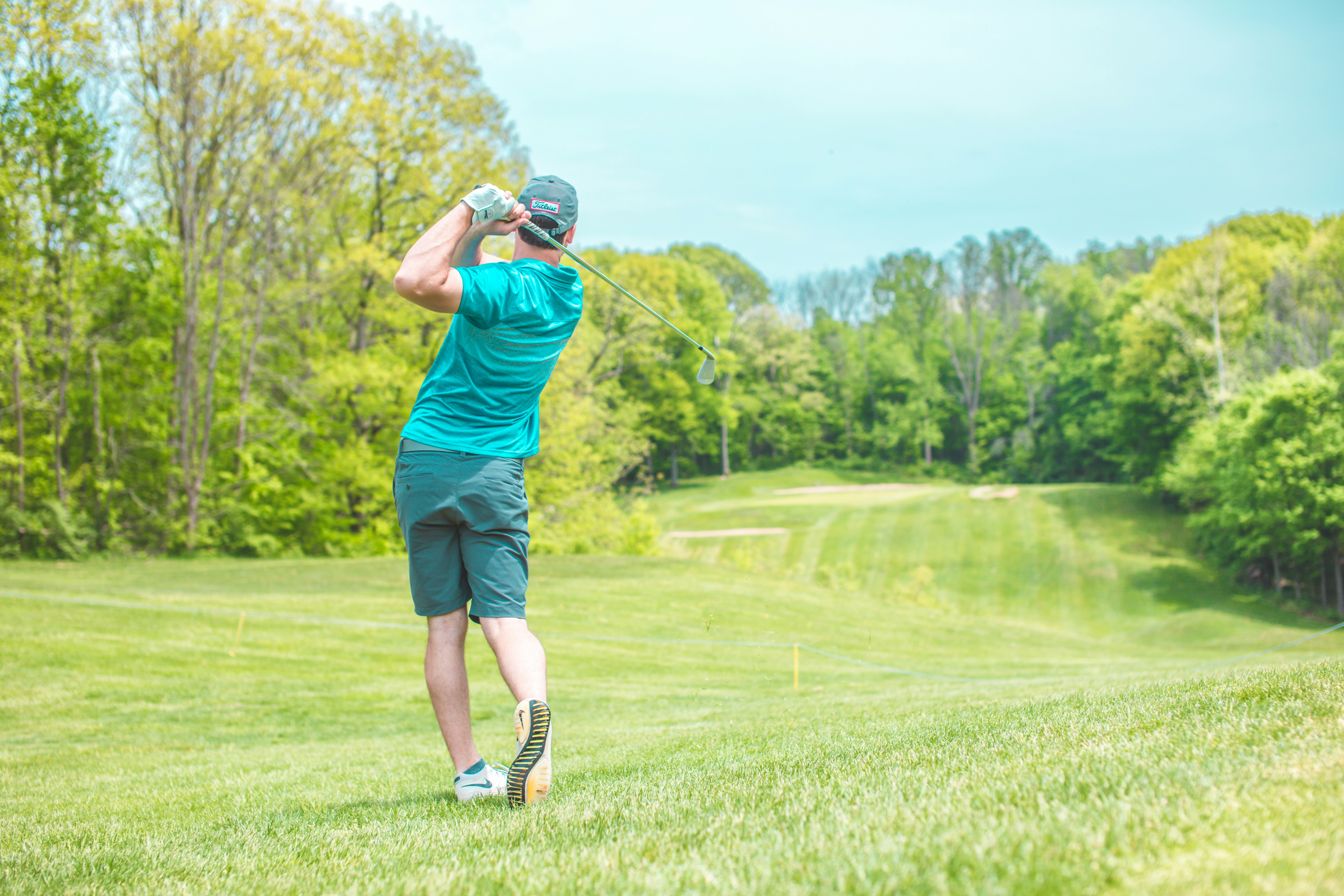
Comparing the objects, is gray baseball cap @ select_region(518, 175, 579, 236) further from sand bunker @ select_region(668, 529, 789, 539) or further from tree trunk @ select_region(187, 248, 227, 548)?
sand bunker @ select_region(668, 529, 789, 539)

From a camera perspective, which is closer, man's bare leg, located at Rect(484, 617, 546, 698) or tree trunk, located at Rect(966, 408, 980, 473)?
man's bare leg, located at Rect(484, 617, 546, 698)

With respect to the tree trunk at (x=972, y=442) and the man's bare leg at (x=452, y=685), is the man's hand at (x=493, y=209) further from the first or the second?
the tree trunk at (x=972, y=442)

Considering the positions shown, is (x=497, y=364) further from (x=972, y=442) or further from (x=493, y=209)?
(x=972, y=442)

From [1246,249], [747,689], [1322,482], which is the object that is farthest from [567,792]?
[1246,249]

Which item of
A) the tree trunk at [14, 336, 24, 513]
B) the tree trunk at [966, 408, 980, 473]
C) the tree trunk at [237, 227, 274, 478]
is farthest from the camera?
the tree trunk at [966, 408, 980, 473]

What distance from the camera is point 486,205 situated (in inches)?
129

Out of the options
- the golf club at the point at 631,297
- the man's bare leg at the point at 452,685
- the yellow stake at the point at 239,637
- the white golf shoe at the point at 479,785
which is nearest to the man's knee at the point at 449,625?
the man's bare leg at the point at 452,685

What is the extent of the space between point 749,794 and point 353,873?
115cm

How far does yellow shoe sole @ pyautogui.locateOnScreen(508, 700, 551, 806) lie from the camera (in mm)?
3010

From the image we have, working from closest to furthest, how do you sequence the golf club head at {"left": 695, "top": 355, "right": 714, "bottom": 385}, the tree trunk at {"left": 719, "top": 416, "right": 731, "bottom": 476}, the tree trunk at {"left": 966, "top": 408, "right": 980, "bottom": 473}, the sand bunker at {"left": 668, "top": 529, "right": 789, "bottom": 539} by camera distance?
the golf club head at {"left": 695, "top": 355, "right": 714, "bottom": 385}, the sand bunker at {"left": 668, "top": 529, "right": 789, "bottom": 539}, the tree trunk at {"left": 719, "top": 416, "right": 731, "bottom": 476}, the tree trunk at {"left": 966, "top": 408, "right": 980, "bottom": 473}

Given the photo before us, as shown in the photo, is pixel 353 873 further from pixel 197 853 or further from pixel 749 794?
pixel 749 794

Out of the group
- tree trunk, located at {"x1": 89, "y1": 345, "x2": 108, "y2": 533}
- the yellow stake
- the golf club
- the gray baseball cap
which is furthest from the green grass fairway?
tree trunk, located at {"x1": 89, "y1": 345, "x2": 108, "y2": 533}

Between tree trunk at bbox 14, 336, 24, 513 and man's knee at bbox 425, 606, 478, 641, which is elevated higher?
tree trunk at bbox 14, 336, 24, 513

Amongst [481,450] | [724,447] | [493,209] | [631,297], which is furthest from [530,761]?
[724,447]
